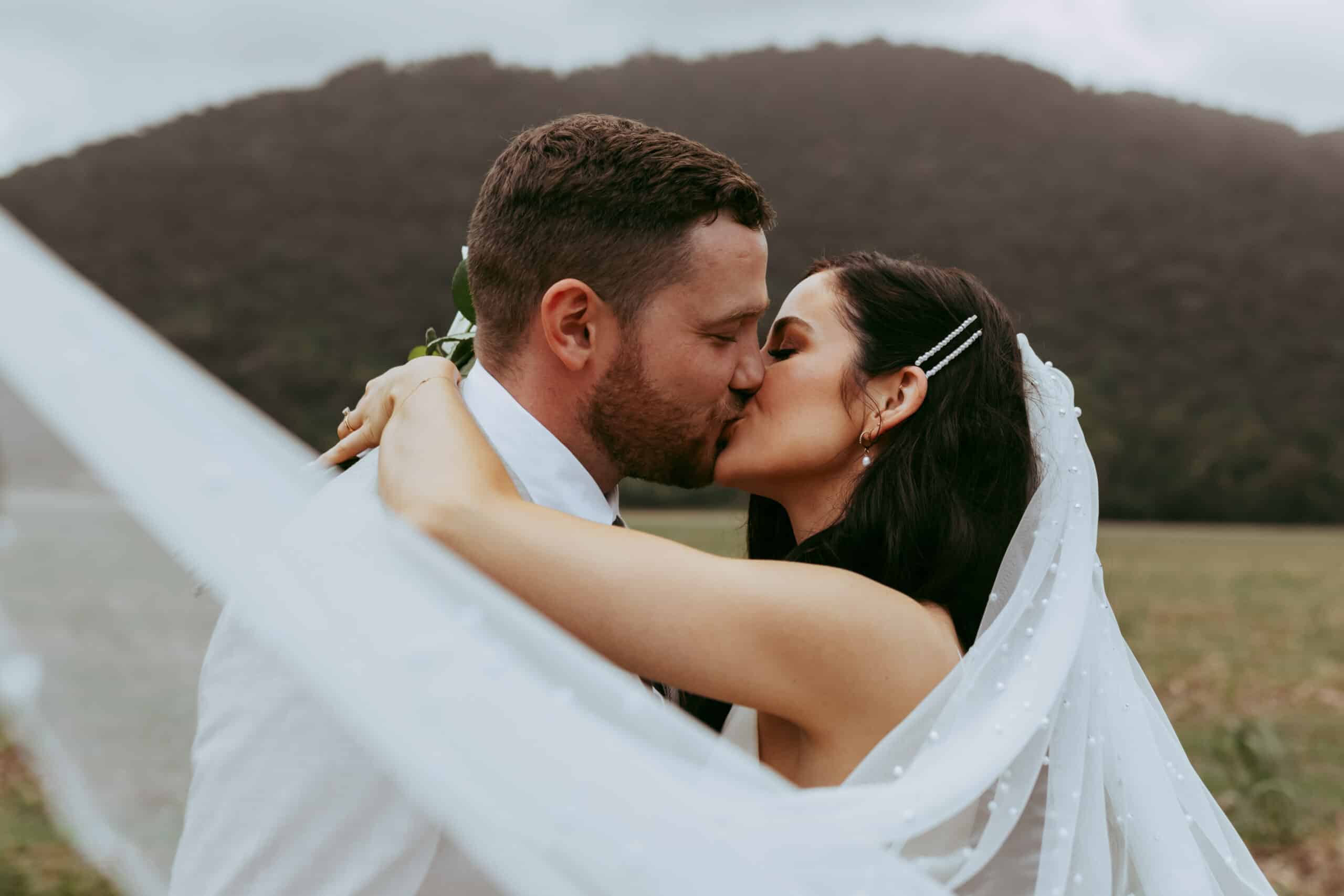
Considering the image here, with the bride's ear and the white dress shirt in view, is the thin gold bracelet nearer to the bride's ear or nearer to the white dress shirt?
the white dress shirt

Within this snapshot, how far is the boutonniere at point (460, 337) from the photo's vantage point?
3.41 m

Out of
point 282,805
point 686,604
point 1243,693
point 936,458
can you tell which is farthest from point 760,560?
point 1243,693

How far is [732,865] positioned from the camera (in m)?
1.80

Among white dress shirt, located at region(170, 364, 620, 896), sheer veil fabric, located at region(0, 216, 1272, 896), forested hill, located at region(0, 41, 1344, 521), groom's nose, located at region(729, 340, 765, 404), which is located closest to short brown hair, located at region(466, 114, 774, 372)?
Result: groom's nose, located at region(729, 340, 765, 404)

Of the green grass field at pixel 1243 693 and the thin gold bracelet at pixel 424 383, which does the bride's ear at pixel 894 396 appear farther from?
the green grass field at pixel 1243 693

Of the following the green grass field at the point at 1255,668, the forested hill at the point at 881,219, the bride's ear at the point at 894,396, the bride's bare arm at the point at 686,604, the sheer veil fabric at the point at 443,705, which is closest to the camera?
the sheer veil fabric at the point at 443,705

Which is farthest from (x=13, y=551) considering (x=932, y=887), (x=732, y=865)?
(x=932, y=887)

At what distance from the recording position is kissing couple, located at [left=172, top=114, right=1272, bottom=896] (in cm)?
213

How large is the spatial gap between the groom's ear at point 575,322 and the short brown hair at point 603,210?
0.09 ft

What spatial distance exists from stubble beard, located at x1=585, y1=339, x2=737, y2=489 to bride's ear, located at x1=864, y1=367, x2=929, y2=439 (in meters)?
0.35

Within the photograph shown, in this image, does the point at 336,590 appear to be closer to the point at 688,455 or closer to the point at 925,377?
the point at 688,455

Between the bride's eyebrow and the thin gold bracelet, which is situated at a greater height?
the bride's eyebrow

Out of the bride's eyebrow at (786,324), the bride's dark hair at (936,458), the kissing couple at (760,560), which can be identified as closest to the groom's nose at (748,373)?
the kissing couple at (760,560)

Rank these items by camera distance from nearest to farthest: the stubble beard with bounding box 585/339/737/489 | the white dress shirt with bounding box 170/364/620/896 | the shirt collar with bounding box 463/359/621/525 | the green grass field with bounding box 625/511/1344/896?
the white dress shirt with bounding box 170/364/620/896 → the shirt collar with bounding box 463/359/621/525 → the stubble beard with bounding box 585/339/737/489 → the green grass field with bounding box 625/511/1344/896
